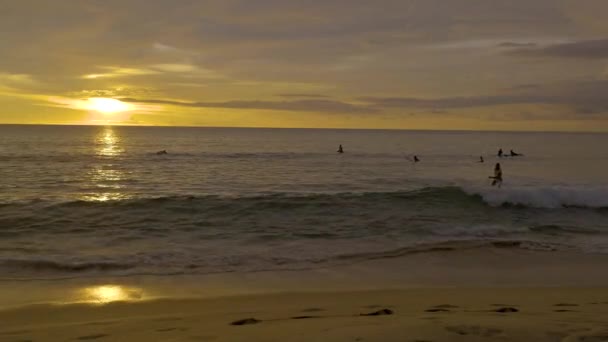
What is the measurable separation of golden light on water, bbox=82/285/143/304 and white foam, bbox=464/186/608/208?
18.2 m

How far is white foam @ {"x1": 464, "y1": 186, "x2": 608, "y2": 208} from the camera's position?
23844mm

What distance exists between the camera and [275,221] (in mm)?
18531

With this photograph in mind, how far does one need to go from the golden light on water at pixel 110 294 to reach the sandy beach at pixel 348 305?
0.02 meters

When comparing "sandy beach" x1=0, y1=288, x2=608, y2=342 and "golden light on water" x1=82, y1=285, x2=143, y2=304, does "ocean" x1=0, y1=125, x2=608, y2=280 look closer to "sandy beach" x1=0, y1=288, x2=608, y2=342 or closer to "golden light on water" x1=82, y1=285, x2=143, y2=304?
"golden light on water" x1=82, y1=285, x2=143, y2=304

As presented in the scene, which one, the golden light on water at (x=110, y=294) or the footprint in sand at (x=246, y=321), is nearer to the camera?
the footprint in sand at (x=246, y=321)

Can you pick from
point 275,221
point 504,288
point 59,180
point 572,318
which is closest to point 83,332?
point 572,318

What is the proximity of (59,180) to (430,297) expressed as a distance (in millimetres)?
27960

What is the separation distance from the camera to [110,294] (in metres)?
9.72

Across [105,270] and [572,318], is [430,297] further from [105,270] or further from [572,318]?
[105,270]

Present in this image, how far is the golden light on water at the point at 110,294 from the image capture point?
934 cm

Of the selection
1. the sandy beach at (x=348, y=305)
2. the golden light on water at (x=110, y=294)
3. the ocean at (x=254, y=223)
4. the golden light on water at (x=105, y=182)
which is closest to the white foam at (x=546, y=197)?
the ocean at (x=254, y=223)

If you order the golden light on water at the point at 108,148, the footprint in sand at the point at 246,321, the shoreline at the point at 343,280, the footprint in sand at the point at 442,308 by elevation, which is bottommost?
the shoreline at the point at 343,280

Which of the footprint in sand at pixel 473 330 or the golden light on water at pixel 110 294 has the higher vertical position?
the footprint in sand at pixel 473 330

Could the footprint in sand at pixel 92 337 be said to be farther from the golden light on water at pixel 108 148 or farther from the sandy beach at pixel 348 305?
the golden light on water at pixel 108 148
